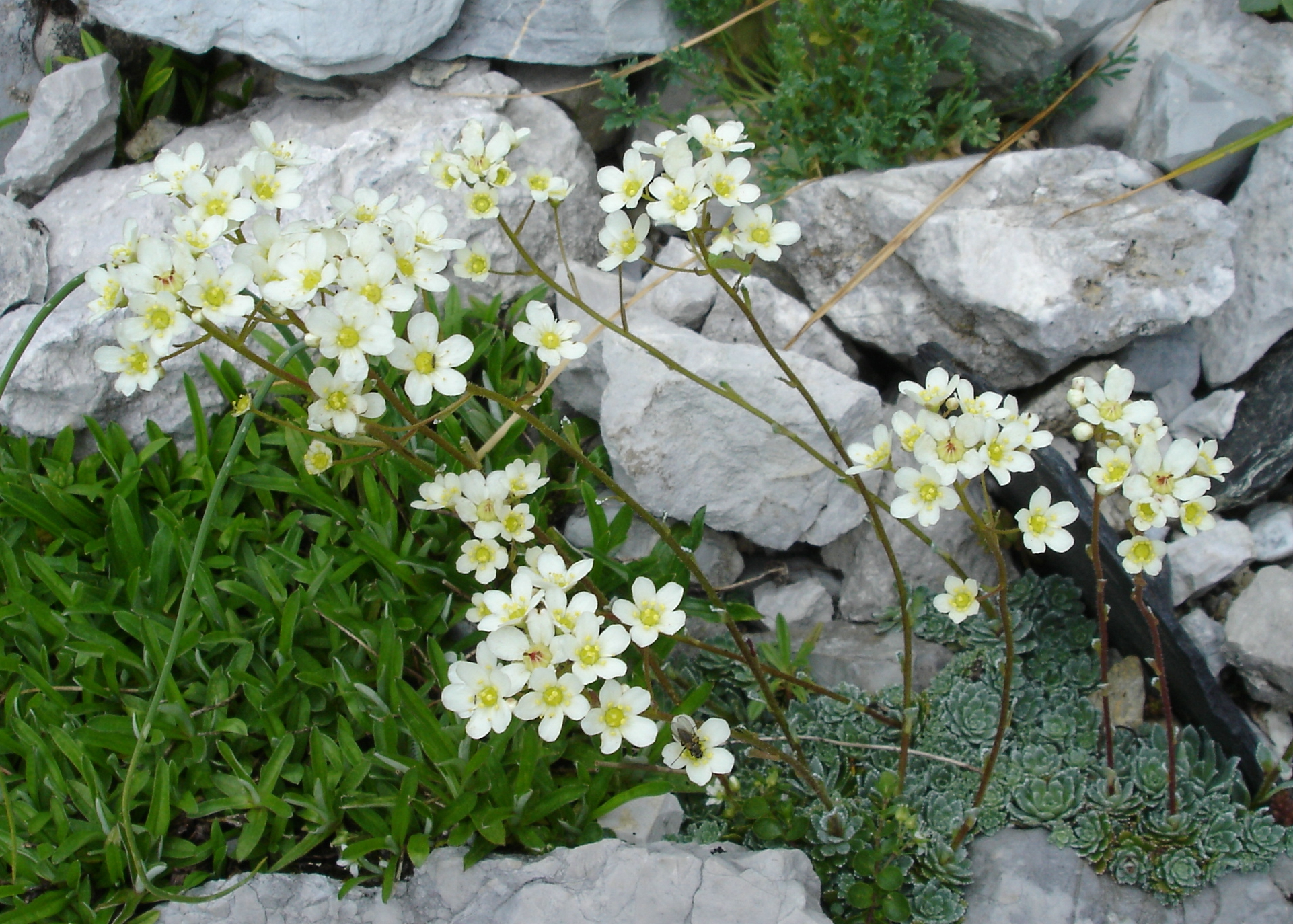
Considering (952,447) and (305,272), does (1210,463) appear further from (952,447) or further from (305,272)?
(305,272)

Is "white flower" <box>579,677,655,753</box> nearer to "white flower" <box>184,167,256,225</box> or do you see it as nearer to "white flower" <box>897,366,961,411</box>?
"white flower" <box>897,366,961,411</box>

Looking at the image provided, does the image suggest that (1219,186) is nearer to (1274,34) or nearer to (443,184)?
(1274,34)

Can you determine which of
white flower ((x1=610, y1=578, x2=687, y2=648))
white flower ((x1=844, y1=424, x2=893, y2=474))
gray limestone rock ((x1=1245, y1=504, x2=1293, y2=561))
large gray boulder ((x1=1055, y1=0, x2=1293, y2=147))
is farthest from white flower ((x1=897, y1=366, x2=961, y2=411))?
large gray boulder ((x1=1055, y1=0, x2=1293, y2=147))

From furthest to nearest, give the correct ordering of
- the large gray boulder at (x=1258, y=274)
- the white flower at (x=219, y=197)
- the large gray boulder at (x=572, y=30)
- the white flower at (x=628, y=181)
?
the large gray boulder at (x=572, y=30), the large gray boulder at (x=1258, y=274), the white flower at (x=628, y=181), the white flower at (x=219, y=197)

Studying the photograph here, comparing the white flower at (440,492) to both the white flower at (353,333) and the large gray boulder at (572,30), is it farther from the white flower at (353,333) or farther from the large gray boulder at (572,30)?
the large gray boulder at (572,30)

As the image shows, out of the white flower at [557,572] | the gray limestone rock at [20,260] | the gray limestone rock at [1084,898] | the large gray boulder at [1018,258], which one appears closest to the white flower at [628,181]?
the white flower at [557,572]

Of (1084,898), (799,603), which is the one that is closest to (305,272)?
(799,603)
